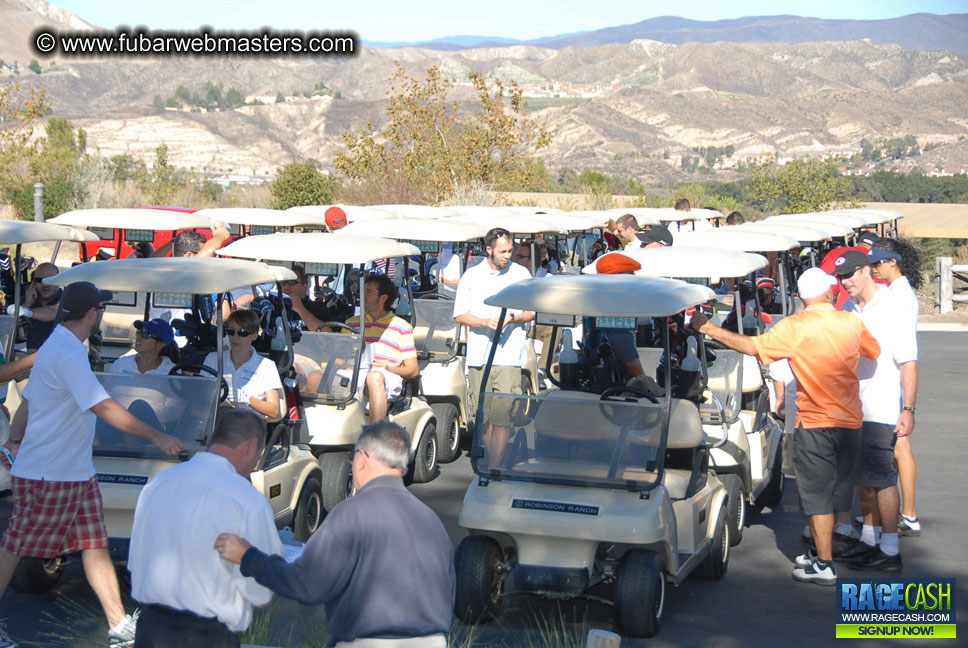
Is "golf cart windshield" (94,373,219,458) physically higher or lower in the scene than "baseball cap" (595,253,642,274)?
lower

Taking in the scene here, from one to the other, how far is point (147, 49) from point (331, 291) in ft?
46.7

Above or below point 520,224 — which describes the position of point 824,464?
below

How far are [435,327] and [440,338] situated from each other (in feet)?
0.44

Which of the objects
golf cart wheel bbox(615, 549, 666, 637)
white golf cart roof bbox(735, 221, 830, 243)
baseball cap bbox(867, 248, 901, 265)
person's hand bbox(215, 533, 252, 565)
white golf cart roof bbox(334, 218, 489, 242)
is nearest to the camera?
person's hand bbox(215, 533, 252, 565)

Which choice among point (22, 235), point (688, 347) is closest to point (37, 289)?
point (22, 235)

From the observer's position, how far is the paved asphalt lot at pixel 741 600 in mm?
5223

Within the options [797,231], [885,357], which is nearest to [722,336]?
[885,357]

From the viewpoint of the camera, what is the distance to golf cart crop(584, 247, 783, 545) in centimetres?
651

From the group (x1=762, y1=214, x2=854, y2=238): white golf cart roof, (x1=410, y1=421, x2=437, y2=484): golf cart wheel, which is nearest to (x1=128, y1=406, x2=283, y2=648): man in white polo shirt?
(x1=410, y1=421, x2=437, y2=484): golf cart wheel

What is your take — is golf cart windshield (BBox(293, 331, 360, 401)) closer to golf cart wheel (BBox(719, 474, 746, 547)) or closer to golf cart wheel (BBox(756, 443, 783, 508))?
golf cart wheel (BBox(719, 474, 746, 547))

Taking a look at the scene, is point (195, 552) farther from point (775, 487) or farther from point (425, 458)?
point (775, 487)

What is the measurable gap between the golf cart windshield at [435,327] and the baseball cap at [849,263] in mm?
3682

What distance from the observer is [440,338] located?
9.39 m

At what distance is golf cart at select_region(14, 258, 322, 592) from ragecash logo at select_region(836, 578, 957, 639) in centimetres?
296
